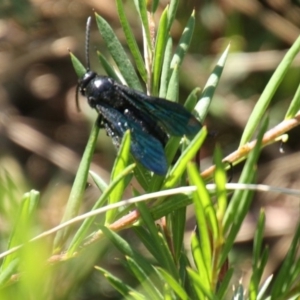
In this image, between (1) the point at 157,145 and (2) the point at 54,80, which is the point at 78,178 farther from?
(2) the point at 54,80

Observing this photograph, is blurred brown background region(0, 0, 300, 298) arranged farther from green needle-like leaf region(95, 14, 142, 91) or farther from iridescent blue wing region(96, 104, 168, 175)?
green needle-like leaf region(95, 14, 142, 91)

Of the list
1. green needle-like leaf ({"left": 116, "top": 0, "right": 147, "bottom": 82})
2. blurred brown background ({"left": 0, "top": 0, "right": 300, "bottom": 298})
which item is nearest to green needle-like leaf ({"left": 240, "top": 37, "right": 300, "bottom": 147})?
green needle-like leaf ({"left": 116, "top": 0, "right": 147, "bottom": 82})

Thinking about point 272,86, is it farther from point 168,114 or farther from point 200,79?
point 200,79

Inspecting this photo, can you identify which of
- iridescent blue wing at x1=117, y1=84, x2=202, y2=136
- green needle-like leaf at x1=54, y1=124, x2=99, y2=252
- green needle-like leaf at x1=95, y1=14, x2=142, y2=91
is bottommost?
green needle-like leaf at x1=54, y1=124, x2=99, y2=252

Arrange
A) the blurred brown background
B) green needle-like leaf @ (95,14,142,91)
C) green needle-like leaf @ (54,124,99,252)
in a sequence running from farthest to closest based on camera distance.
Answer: the blurred brown background → green needle-like leaf @ (95,14,142,91) → green needle-like leaf @ (54,124,99,252)

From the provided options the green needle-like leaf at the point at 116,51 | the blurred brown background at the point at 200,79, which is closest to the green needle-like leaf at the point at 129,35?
the green needle-like leaf at the point at 116,51

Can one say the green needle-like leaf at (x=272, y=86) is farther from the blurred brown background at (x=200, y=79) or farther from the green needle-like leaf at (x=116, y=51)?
the blurred brown background at (x=200, y=79)

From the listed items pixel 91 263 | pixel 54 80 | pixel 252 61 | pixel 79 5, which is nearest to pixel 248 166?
pixel 91 263

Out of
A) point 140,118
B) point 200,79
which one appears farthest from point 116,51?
point 200,79
